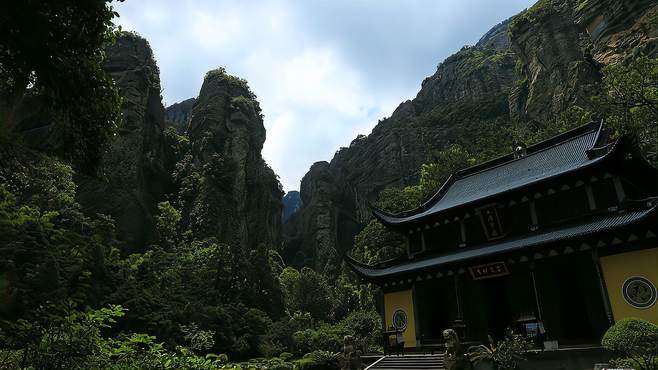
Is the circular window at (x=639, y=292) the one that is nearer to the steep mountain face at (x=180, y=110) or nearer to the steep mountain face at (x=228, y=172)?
the steep mountain face at (x=228, y=172)

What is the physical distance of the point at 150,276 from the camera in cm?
3186

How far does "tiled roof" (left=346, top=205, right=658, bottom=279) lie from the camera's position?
13336mm

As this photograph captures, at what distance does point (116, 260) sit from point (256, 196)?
2949 cm

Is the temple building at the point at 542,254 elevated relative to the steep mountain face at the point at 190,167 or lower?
lower

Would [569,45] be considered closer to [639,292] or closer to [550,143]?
[550,143]

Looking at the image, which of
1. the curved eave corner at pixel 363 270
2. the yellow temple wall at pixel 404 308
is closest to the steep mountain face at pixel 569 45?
the curved eave corner at pixel 363 270

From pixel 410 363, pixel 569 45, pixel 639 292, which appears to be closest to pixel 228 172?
pixel 569 45

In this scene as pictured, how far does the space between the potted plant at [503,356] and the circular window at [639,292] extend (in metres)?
3.58

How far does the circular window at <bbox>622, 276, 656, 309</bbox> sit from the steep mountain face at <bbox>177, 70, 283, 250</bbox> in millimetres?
41171

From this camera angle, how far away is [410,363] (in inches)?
633

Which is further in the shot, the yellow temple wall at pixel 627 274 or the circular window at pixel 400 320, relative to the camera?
the circular window at pixel 400 320

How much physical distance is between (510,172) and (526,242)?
23.1 ft

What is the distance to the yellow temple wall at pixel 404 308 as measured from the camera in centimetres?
1873

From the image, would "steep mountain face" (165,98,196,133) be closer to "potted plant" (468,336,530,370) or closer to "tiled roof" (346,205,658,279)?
"tiled roof" (346,205,658,279)
